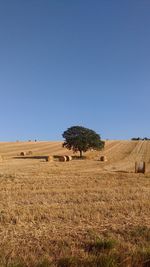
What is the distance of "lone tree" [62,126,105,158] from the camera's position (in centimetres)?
6203

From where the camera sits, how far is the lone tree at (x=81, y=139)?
204 ft

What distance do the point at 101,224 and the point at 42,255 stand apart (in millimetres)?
3237

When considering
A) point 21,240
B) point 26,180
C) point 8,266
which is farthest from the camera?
point 26,180

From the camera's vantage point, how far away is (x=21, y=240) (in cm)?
955

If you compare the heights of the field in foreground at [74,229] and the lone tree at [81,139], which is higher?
the lone tree at [81,139]

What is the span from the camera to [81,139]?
6194cm

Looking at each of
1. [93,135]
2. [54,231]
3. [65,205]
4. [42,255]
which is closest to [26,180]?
[65,205]

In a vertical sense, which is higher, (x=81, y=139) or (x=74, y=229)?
(x=81, y=139)

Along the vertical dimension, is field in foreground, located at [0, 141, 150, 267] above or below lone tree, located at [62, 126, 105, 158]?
below

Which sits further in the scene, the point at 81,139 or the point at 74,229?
the point at 81,139

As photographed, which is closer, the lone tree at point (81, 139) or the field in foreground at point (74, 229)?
the field in foreground at point (74, 229)

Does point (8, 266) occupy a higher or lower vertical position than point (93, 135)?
lower

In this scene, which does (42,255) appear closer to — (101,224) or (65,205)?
(101,224)

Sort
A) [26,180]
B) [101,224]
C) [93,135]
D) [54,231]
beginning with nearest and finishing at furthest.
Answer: [54,231]
[101,224]
[26,180]
[93,135]
